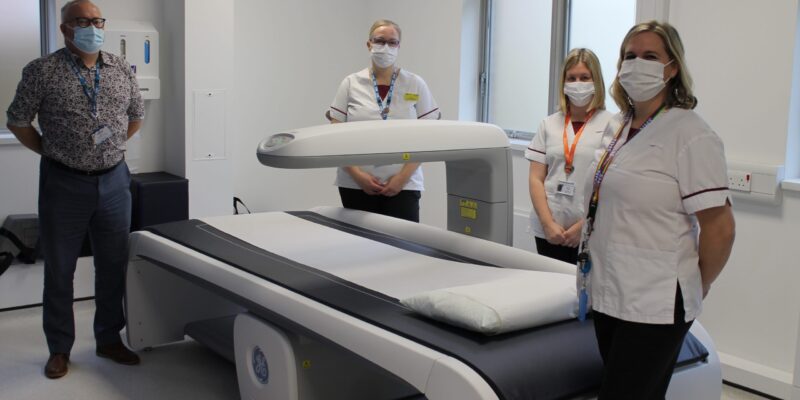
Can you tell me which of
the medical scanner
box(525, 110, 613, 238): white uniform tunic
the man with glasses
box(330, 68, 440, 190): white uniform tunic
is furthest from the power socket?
the man with glasses

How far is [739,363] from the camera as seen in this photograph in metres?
3.51

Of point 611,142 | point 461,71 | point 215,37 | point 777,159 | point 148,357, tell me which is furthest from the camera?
point 461,71

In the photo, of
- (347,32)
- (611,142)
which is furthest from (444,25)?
(611,142)

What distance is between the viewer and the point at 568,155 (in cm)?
308

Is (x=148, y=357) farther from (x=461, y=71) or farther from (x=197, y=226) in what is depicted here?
(x=461, y=71)

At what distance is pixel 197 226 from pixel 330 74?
2374 mm

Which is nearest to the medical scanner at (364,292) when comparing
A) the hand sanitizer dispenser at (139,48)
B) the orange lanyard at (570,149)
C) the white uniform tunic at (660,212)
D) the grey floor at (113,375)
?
the grey floor at (113,375)

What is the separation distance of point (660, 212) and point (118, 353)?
2591 mm

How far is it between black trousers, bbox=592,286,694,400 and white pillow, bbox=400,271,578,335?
351mm

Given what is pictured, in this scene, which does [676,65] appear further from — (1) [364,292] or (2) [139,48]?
(2) [139,48]

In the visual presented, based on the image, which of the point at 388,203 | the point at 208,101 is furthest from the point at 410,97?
the point at 208,101

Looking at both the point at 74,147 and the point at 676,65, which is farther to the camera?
the point at 74,147

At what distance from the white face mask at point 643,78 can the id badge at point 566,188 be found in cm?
115

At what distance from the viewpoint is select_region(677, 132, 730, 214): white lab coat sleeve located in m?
1.76
